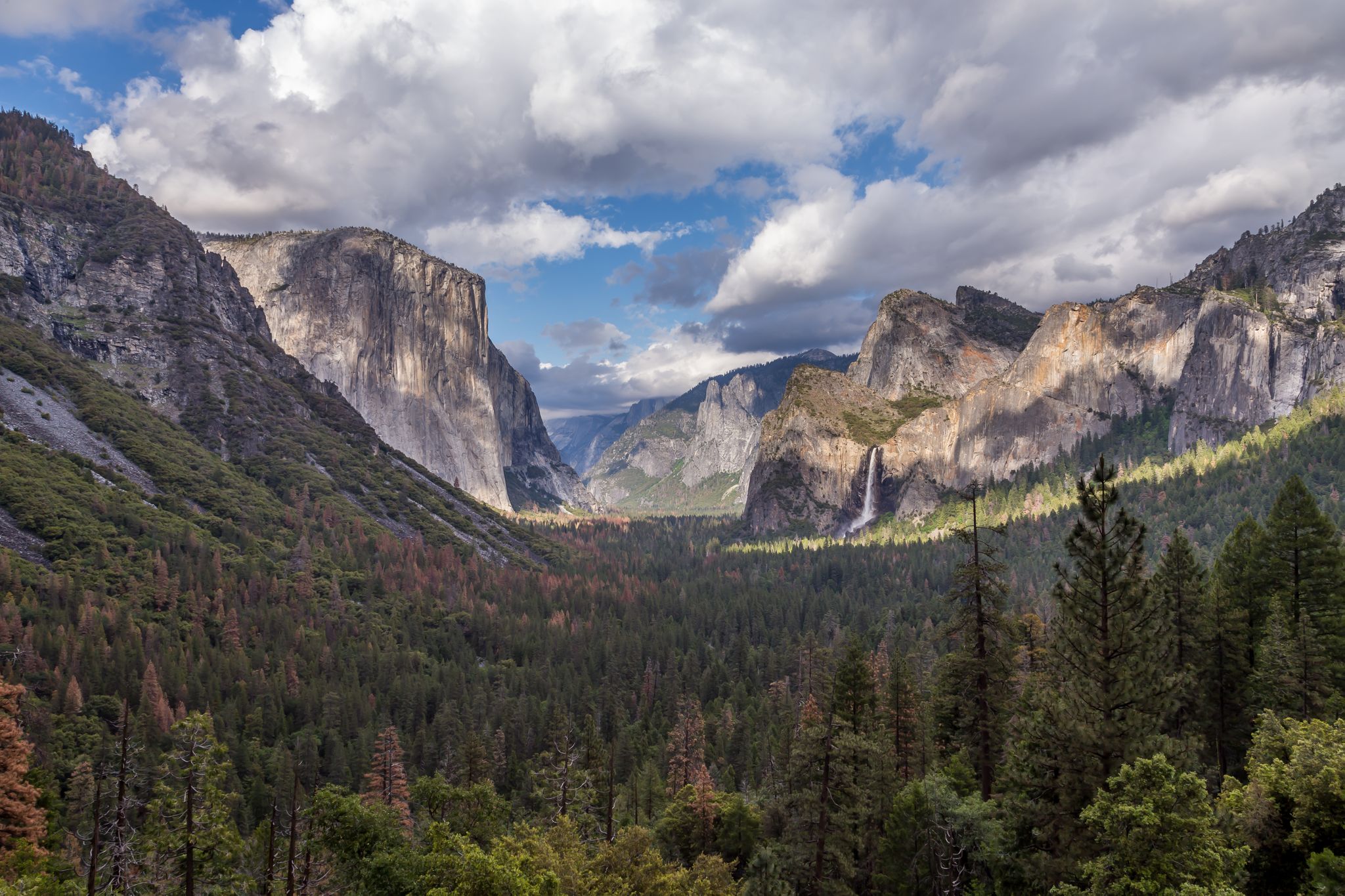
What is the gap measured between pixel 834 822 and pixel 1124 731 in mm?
14098

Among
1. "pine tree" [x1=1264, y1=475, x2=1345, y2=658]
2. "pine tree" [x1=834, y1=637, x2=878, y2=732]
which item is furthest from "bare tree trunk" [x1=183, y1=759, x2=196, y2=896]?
"pine tree" [x1=1264, y1=475, x2=1345, y2=658]

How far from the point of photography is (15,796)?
30.9m

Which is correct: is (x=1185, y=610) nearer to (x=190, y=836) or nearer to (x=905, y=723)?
(x=905, y=723)

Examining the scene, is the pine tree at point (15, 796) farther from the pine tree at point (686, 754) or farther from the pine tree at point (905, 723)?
the pine tree at point (905, 723)

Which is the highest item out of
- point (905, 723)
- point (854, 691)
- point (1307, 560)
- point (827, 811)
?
point (1307, 560)

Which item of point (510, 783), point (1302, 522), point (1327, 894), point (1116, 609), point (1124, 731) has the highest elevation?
point (1302, 522)

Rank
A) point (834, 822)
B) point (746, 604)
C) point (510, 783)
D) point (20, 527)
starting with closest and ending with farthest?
point (834, 822) → point (510, 783) → point (20, 527) → point (746, 604)

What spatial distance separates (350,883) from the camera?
33.8 metres

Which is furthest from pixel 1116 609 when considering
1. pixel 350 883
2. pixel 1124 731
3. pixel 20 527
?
pixel 20 527

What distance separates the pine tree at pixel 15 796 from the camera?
98.9 feet

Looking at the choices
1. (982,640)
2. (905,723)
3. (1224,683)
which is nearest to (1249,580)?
(1224,683)

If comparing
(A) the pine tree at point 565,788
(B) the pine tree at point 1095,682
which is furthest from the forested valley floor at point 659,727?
(A) the pine tree at point 565,788

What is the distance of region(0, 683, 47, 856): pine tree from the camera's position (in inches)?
1187

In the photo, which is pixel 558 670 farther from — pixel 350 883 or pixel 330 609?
pixel 350 883
